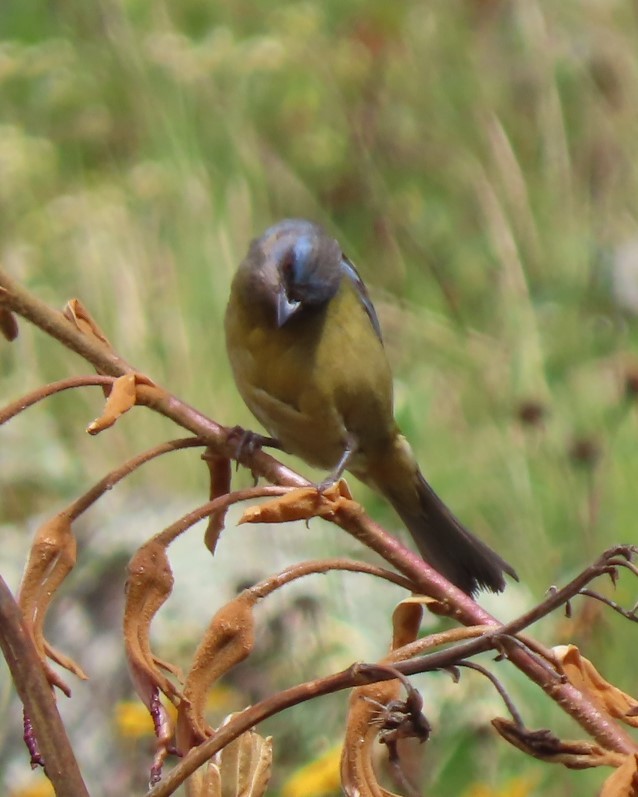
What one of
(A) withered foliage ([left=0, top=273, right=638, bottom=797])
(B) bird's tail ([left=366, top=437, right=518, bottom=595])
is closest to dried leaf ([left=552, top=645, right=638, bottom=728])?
(A) withered foliage ([left=0, top=273, right=638, bottom=797])

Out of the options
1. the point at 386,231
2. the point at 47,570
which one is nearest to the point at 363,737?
the point at 47,570

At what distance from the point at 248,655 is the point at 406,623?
14 cm

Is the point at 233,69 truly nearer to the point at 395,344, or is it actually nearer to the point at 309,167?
the point at 309,167

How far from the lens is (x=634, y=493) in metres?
3.95

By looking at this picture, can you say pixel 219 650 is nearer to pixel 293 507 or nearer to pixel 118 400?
pixel 293 507

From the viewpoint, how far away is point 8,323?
1.29 meters

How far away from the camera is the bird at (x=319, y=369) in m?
2.76

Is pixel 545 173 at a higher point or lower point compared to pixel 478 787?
higher

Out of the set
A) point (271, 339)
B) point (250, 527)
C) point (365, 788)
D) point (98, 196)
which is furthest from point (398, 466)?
point (98, 196)

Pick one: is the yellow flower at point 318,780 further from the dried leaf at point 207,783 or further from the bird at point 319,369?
the dried leaf at point 207,783

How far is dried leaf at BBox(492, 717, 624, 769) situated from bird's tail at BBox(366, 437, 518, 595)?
1665 millimetres

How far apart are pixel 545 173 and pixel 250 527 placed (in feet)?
9.83

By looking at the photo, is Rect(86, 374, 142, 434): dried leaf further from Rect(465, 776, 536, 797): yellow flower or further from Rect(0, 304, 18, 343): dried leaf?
Rect(465, 776, 536, 797): yellow flower

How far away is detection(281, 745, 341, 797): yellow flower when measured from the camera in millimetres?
2605
